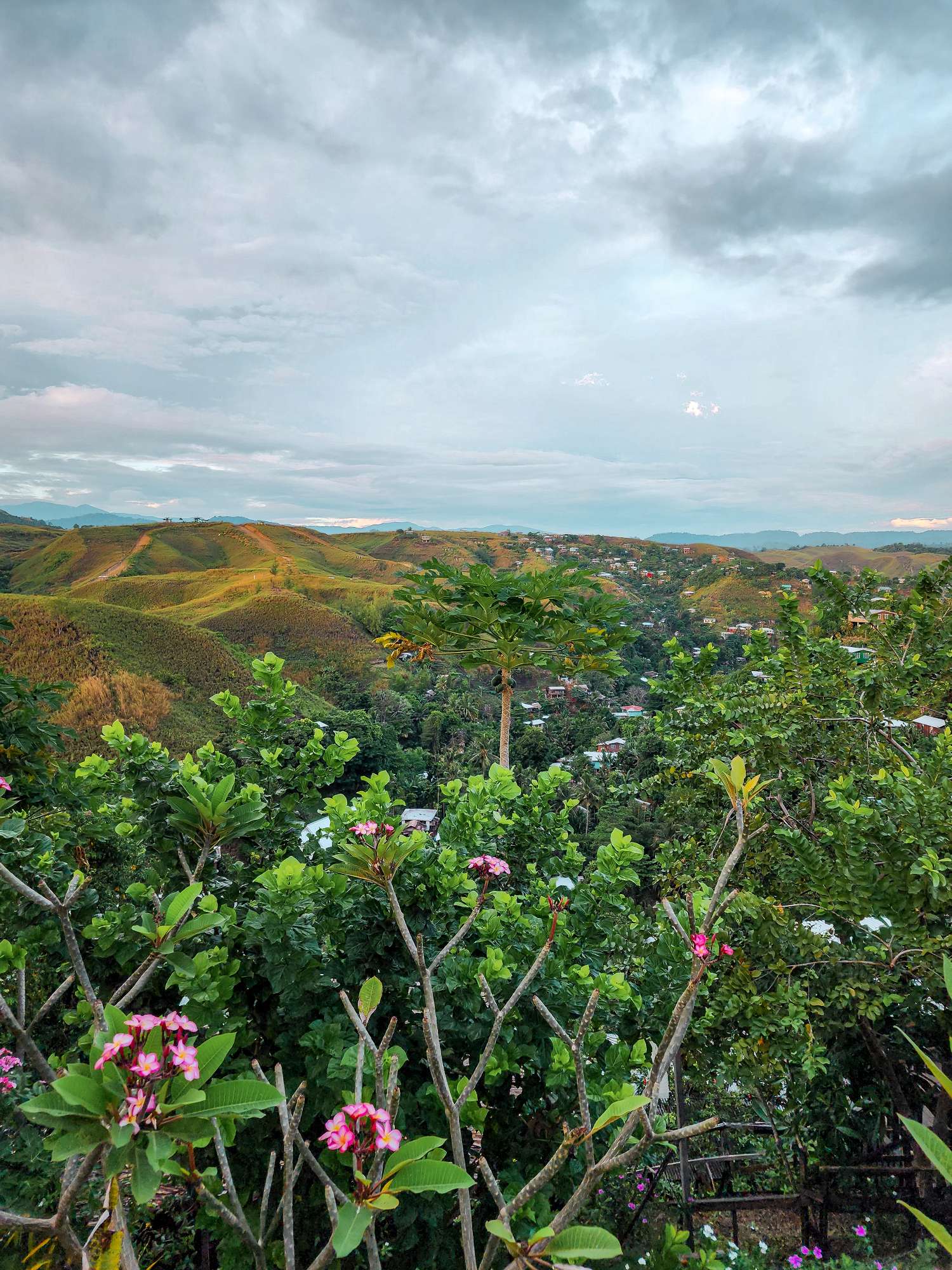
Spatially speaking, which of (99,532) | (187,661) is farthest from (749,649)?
(99,532)

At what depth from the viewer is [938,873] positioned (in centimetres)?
264

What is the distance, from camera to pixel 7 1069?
2.32 m

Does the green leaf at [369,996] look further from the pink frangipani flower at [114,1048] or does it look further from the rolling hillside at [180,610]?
the rolling hillside at [180,610]

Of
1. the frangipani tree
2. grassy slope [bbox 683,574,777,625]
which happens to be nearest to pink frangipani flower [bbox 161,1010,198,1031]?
the frangipani tree

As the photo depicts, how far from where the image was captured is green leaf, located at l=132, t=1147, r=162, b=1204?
0.83 m

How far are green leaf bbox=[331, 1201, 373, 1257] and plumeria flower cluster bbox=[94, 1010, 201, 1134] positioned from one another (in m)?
0.32

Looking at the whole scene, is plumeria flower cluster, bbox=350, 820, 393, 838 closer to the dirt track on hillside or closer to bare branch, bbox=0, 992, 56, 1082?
bare branch, bbox=0, 992, 56, 1082

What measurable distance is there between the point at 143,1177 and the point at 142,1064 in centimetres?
16

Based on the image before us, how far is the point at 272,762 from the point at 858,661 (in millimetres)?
4852

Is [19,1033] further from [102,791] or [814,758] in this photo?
[814,758]

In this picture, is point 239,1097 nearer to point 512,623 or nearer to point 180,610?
point 512,623

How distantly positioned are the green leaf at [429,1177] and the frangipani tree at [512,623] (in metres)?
1.99

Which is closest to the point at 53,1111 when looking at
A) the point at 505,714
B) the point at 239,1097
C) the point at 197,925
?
the point at 239,1097

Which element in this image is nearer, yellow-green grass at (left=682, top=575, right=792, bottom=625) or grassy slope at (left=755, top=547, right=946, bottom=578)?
yellow-green grass at (left=682, top=575, right=792, bottom=625)
